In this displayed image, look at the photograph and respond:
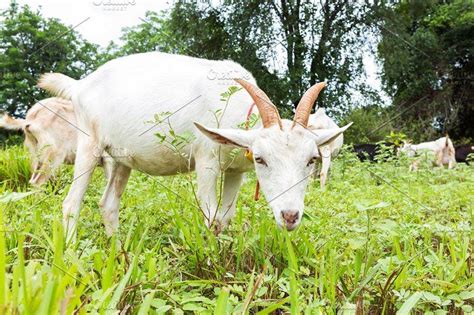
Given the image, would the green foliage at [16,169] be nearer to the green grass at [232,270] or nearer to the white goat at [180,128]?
the white goat at [180,128]

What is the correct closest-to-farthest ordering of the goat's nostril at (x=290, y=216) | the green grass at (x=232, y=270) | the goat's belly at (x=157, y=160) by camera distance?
the green grass at (x=232, y=270), the goat's nostril at (x=290, y=216), the goat's belly at (x=157, y=160)

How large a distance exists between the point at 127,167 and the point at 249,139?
1540mm

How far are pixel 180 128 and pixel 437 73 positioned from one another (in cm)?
2026

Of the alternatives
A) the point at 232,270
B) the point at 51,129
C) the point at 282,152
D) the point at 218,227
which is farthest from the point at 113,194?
the point at 51,129

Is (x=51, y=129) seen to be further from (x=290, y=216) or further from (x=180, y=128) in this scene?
(x=290, y=216)

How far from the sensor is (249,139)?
2.97m

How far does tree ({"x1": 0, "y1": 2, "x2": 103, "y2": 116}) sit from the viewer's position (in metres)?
7.33

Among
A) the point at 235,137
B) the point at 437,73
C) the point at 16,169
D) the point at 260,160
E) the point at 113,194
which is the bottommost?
the point at 16,169

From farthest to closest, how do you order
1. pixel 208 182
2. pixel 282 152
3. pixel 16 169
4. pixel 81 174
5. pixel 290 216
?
pixel 16 169 → pixel 81 174 → pixel 208 182 → pixel 282 152 → pixel 290 216

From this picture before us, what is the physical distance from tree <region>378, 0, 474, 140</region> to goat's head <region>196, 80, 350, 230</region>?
600 inches

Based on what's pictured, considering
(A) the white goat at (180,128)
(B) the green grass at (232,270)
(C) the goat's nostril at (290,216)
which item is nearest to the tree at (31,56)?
(A) the white goat at (180,128)

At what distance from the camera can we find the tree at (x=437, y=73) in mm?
20391

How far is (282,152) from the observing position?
280 cm

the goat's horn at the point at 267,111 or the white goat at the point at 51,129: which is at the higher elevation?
the goat's horn at the point at 267,111
